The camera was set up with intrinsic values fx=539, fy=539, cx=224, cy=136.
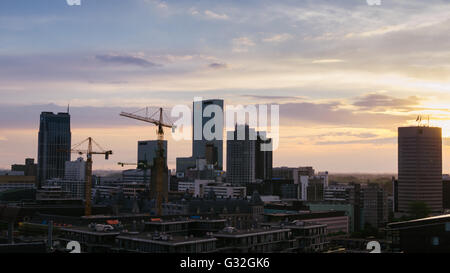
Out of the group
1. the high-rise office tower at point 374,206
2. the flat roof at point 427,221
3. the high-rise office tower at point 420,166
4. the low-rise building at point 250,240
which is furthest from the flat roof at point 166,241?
the high-rise office tower at point 420,166

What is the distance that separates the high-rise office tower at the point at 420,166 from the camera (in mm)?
183875

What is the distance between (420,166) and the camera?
189 m

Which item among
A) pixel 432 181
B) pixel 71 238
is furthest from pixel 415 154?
pixel 71 238

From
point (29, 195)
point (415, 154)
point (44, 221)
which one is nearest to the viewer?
point (44, 221)

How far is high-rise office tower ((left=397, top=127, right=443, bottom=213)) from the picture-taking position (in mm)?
183875

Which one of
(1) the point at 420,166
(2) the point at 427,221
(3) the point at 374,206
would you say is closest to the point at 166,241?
(2) the point at 427,221

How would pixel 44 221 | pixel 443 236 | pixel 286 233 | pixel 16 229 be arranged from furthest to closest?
1. pixel 16 229
2. pixel 44 221
3. pixel 286 233
4. pixel 443 236

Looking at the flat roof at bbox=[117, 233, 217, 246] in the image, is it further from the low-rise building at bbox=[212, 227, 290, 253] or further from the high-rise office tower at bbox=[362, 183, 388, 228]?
the high-rise office tower at bbox=[362, 183, 388, 228]

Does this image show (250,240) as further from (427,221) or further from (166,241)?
(427,221)
